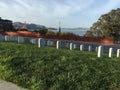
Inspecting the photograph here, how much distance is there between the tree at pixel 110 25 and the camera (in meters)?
43.8

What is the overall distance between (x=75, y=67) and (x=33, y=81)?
172 cm

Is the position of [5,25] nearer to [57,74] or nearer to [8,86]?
[57,74]

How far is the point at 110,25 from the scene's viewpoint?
44.0 meters

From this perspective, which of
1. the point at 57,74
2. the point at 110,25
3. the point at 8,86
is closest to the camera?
the point at 8,86

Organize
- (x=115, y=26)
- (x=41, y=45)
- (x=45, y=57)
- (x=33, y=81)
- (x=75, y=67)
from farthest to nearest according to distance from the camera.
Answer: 1. (x=115, y=26)
2. (x=41, y=45)
3. (x=45, y=57)
4. (x=75, y=67)
5. (x=33, y=81)

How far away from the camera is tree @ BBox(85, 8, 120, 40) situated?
43.8 m

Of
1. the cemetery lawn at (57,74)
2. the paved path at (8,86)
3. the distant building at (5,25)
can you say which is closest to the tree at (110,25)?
the distant building at (5,25)

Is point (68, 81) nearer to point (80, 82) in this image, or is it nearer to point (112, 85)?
point (80, 82)

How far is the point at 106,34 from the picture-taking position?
44.5 meters

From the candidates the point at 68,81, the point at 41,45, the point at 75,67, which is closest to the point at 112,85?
the point at 68,81

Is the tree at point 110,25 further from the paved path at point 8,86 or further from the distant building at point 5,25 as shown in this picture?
the paved path at point 8,86

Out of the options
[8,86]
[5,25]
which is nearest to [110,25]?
[5,25]

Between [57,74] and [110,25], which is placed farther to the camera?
[110,25]

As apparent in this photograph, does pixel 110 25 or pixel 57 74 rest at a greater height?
pixel 110 25
